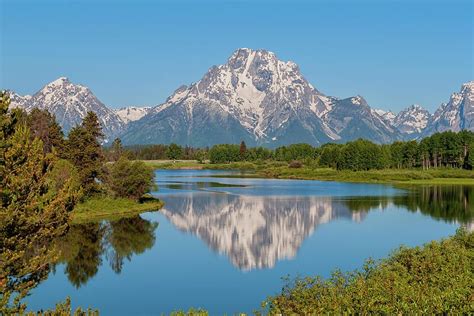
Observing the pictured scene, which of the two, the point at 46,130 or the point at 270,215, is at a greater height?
the point at 46,130

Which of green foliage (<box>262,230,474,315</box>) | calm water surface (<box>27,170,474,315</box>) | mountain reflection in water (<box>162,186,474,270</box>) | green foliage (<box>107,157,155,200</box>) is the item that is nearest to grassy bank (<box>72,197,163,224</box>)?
green foliage (<box>107,157,155,200</box>)

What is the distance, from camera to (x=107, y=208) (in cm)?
8450

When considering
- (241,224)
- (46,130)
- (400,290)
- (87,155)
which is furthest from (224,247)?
(46,130)

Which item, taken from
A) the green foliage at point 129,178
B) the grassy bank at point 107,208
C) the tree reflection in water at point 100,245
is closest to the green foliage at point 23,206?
the tree reflection in water at point 100,245

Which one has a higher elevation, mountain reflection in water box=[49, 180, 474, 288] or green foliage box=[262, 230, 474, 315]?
green foliage box=[262, 230, 474, 315]

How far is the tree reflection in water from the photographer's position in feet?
164

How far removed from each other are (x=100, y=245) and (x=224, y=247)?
1384 centimetres

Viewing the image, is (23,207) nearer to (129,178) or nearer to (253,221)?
(253,221)

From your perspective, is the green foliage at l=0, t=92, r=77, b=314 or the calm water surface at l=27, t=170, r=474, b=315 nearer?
the green foliage at l=0, t=92, r=77, b=314

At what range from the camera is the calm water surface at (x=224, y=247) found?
1652 inches

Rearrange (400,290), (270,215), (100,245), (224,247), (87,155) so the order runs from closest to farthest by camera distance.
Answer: (400,290) → (100,245) → (224,247) → (270,215) → (87,155)

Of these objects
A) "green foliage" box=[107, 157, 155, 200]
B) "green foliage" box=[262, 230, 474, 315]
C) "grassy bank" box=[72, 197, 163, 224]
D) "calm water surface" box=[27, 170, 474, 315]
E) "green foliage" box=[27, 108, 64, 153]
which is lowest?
"calm water surface" box=[27, 170, 474, 315]

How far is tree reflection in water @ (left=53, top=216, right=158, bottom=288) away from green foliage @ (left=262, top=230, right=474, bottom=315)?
24175 mm

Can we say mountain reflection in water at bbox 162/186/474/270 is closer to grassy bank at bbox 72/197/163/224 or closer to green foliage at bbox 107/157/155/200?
grassy bank at bbox 72/197/163/224
